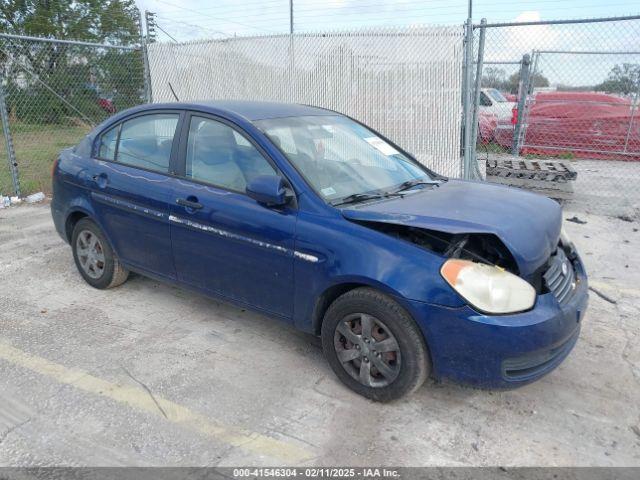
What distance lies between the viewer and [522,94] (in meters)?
10.5

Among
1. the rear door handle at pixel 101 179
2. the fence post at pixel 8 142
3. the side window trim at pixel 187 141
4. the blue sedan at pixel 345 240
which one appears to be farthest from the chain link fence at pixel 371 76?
the rear door handle at pixel 101 179

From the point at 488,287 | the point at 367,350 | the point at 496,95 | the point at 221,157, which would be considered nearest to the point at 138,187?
the point at 221,157

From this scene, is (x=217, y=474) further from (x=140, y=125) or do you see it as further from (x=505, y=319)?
(x=140, y=125)

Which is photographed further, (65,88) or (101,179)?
(65,88)

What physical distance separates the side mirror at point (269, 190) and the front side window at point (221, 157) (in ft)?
0.61

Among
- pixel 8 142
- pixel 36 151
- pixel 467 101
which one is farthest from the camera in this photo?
pixel 36 151

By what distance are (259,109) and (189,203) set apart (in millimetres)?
846

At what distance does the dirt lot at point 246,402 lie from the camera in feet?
8.75

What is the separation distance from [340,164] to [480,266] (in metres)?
1.25

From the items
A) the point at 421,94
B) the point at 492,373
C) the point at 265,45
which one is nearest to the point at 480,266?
the point at 492,373

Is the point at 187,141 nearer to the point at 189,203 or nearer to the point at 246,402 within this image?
the point at 189,203

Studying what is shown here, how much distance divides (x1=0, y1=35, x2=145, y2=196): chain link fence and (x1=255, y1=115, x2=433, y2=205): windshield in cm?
673

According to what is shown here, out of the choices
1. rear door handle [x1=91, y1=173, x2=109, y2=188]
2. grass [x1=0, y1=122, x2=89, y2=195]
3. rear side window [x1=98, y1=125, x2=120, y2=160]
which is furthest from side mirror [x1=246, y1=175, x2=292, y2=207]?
grass [x1=0, y1=122, x2=89, y2=195]

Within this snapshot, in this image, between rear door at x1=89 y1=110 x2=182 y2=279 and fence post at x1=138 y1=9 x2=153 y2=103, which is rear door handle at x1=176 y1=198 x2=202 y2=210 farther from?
fence post at x1=138 y1=9 x2=153 y2=103
